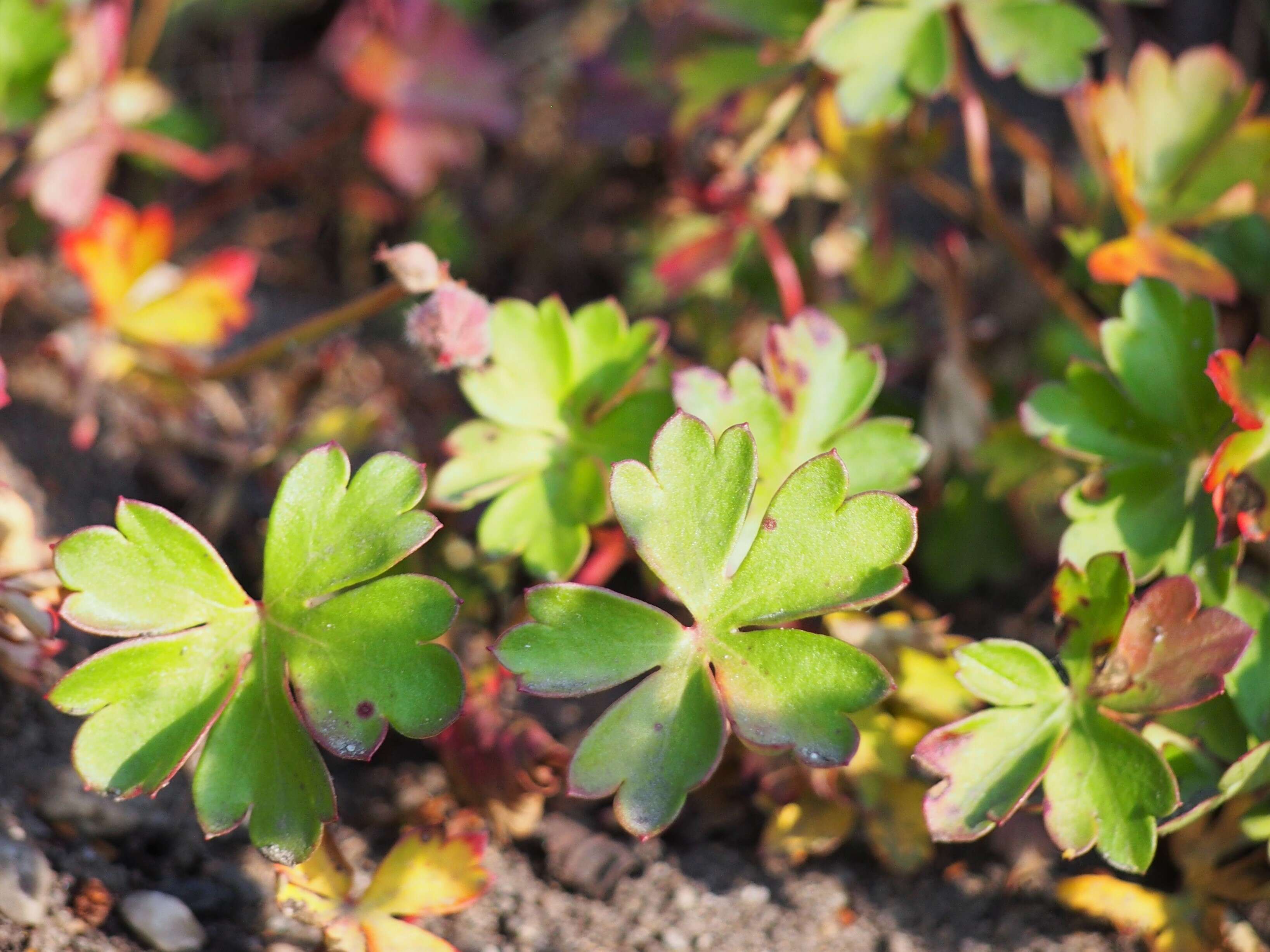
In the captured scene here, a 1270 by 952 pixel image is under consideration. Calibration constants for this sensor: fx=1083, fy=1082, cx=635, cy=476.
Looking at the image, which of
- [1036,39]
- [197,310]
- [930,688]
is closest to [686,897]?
[930,688]

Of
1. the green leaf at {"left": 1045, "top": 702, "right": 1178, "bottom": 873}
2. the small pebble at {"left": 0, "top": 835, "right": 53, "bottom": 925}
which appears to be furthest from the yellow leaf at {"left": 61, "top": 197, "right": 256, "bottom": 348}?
the green leaf at {"left": 1045, "top": 702, "right": 1178, "bottom": 873}

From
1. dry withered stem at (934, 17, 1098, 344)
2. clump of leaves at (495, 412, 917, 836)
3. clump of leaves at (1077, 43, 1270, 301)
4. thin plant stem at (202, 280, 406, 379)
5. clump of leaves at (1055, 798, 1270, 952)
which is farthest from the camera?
dry withered stem at (934, 17, 1098, 344)

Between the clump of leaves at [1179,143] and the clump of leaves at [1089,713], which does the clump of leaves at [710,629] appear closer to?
the clump of leaves at [1089,713]

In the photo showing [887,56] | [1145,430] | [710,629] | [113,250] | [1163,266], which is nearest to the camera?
[710,629]

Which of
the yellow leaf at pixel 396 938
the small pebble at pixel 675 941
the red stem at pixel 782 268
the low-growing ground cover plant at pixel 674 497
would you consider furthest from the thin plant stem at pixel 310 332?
the small pebble at pixel 675 941

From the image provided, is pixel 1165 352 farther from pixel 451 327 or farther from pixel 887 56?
pixel 451 327

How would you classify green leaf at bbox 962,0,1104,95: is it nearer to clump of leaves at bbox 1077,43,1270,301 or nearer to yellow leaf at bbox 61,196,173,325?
clump of leaves at bbox 1077,43,1270,301
